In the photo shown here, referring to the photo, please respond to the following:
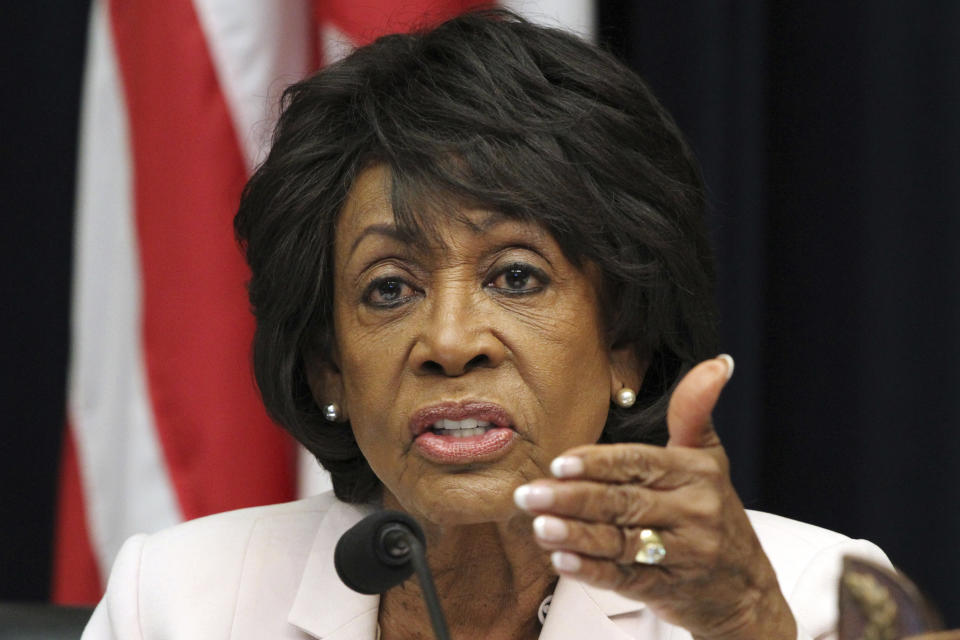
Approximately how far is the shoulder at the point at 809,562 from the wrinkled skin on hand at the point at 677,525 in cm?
41

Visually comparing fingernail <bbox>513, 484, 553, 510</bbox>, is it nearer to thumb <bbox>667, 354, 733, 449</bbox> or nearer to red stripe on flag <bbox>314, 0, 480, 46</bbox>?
thumb <bbox>667, 354, 733, 449</bbox>

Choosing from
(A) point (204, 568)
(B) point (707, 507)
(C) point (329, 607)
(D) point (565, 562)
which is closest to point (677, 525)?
(B) point (707, 507)

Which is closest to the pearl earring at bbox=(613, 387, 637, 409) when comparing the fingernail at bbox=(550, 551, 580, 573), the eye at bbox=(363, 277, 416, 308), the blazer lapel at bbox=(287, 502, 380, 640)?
the eye at bbox=(363, 277, 416, 308)

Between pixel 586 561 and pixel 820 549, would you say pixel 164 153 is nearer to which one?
pixel 820 549

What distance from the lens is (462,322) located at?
1770 mm

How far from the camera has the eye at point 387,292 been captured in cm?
185

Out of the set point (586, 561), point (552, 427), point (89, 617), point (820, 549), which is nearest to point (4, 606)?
point (89, 617)

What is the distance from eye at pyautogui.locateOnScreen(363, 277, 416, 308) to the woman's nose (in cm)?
5

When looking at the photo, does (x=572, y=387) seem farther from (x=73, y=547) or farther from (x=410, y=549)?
(x=73, y=547)

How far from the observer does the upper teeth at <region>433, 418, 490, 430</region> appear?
1.75 meters

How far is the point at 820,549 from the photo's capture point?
1.99m

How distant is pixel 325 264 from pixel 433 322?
0.82 ft

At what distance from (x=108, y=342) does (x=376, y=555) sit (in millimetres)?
1543

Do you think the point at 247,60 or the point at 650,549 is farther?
the point at 247,60
